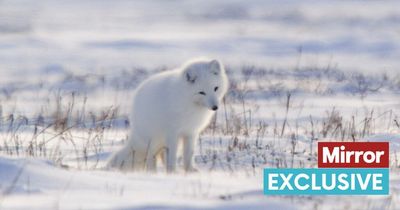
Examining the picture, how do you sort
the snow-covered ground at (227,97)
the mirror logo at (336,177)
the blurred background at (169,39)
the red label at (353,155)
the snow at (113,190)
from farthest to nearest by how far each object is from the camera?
1. the blurred background at (169,39)
2. the red label at (353,155)
3. the mirror logo at (336,177)
4. the snow-covered ground at (227,97)
5. the snow at (113,190)

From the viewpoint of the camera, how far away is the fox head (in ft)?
18.9

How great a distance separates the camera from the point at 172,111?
5.75 metres

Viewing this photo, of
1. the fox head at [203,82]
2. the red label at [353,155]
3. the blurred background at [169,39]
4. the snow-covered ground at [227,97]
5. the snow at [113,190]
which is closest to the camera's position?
the snow at [113,190]

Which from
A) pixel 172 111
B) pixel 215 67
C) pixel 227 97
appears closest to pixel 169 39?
pixel 227 97

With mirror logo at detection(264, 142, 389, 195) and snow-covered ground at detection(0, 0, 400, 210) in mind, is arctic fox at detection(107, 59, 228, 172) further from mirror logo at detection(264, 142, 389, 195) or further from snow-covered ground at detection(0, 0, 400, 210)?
mirror logo at detection(264, 142, 389, 195)

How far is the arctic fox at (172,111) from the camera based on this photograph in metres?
5.77

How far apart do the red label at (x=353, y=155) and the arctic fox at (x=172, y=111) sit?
2.74 ft

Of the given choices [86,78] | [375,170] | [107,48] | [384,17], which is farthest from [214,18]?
[375,170]

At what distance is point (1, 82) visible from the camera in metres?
13.3

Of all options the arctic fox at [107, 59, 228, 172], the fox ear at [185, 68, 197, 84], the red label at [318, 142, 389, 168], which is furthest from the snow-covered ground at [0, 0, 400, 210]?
the fox ear at [185, 68, 197, 84]

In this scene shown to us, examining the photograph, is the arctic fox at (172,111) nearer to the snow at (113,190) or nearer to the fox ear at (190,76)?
the fox ear at (190,76)

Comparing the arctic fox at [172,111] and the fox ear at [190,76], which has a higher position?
the fox ear at [190,76]

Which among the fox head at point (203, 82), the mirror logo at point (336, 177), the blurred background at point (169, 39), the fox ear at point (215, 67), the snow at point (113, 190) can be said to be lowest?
the snow at point (113, 190)

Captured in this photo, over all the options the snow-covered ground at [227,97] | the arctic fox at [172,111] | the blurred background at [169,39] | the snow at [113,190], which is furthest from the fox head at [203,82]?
the blurred background at [169,39]
